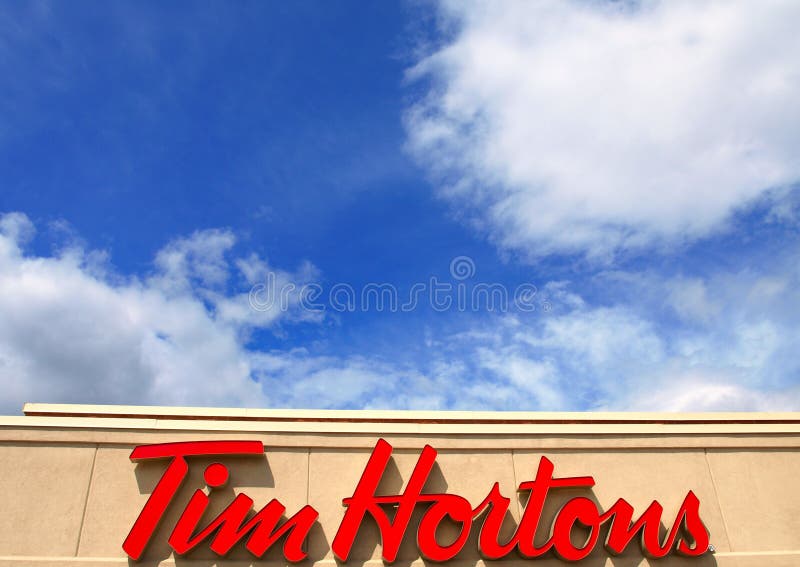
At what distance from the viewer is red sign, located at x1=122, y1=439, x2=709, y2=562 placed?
1260 cm

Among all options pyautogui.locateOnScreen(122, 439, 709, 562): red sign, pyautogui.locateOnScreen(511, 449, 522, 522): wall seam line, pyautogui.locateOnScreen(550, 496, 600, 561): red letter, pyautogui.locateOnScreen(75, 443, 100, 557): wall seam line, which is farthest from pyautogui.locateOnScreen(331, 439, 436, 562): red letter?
pyautogui.locateOnScreen(75, 443, 100, 557): wall seam line

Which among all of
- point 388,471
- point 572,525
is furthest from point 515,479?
point 388,471

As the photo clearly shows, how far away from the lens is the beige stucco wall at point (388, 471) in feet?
41.3

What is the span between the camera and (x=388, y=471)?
45.9 ft

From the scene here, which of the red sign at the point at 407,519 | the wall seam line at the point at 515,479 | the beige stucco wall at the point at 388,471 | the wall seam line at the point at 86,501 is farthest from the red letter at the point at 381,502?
the wall seam line at the point at 86,501

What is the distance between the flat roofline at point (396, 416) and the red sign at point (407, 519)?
1126 millimetres

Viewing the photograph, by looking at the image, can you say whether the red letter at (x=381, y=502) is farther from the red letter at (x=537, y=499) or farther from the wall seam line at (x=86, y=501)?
the wall seam line at (x=86, y=501)

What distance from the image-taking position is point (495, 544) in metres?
13.3

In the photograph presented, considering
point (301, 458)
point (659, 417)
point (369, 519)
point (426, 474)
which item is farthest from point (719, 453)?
point (301, 458)

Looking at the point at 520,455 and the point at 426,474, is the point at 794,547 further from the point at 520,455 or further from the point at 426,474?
the point at 426,474

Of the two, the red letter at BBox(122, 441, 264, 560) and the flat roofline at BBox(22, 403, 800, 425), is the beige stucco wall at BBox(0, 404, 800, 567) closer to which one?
the flat roofline at BBox(22, 403, 800, 425)

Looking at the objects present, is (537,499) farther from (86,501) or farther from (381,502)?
(86,501)

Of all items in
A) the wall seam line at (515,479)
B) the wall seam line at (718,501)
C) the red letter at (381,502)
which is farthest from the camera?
the wall seam line at (718,501)

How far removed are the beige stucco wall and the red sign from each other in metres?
0.35
